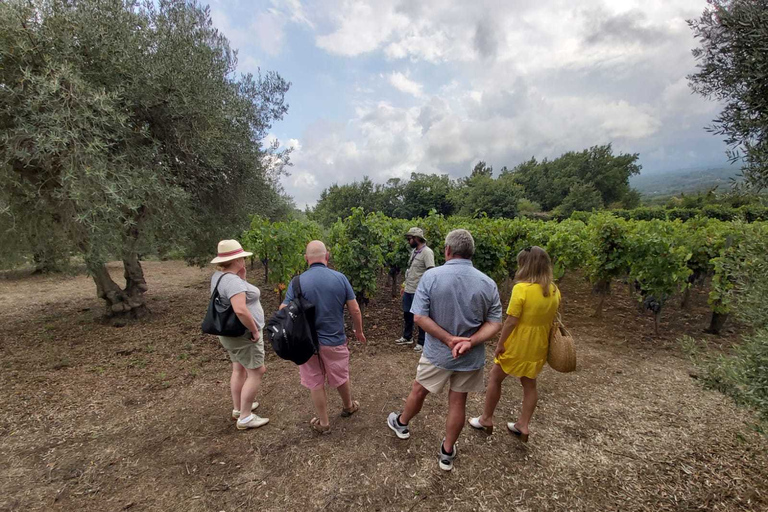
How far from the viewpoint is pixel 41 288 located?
36.0ft

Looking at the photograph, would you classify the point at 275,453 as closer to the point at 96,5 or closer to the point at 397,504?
the point at 397,504

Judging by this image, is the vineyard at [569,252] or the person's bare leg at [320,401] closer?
the person's bare leg at [320,401]

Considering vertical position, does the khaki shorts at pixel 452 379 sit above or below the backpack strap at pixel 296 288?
below

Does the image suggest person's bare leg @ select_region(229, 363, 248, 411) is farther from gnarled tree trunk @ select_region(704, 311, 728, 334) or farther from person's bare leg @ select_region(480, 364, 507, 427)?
gnarled tree trunk @ select_region(704, 311, 728, 334)

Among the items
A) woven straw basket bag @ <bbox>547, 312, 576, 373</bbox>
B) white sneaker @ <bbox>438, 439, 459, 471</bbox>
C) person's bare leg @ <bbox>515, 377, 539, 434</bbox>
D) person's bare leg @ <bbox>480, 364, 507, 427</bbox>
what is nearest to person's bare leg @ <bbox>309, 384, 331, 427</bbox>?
white sneaker @ <bbox>438, 439, 459, 471</bbox>

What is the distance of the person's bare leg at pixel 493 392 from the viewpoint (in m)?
3.11

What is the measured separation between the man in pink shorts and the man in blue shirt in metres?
0.80

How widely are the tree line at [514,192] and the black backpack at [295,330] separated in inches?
1812

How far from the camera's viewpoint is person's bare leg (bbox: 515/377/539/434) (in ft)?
9.93

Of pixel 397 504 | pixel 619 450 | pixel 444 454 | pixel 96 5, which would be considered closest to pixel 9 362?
pixel 96 5

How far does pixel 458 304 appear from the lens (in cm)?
257

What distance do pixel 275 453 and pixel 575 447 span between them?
3.04m

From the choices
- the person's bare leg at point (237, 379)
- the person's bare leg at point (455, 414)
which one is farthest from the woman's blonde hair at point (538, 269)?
the person's bare leg at point (237, 379)

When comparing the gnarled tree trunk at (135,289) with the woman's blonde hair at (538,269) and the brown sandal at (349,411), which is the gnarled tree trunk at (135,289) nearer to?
the brown sandal at (349,411)
